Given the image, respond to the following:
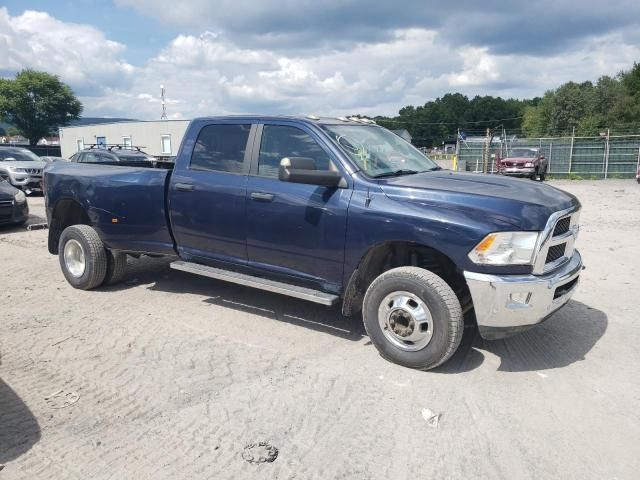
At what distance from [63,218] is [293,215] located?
372 cm

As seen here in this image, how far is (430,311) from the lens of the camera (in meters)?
3.95

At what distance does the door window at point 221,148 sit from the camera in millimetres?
5121

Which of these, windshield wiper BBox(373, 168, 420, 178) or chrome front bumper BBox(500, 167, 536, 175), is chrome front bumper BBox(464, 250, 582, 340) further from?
chrome front bumper BBox(500, 167, 536, 175)

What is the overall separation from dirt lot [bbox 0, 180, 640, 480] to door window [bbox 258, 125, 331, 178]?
1.55 meters

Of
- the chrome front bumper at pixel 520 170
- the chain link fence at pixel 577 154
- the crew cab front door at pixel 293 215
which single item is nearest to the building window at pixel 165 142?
the chain link fence at pixel 577 154

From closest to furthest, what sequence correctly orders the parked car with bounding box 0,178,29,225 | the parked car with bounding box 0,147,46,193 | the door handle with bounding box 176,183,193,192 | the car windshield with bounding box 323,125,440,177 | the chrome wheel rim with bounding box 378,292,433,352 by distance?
the chrome wheel rim with bounding box 378,292,433,352 < the car windshield with bounding box 323,125,440,177 < the door handle with bounding box 176,183,193,192 < the parked car with bounding box 0,178,29,225 < the parked car with bounding box 0,147,46,193

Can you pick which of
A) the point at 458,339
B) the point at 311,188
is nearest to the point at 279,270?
the point at 311,188

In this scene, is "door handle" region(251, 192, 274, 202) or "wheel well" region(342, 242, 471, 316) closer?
"wheel well" region(342, 242, 471, 316)

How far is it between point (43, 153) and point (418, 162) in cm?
6017

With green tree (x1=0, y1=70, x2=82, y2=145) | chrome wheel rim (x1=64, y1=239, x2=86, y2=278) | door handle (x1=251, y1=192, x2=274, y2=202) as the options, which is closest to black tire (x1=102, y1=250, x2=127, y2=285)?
chrome wheel rim (x1=64, y1=239, x2=86, y2=278)

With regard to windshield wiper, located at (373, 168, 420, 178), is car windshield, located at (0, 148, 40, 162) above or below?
below

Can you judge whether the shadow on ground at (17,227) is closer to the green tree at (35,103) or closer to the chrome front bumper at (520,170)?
the chrome front bumper at (520,170)

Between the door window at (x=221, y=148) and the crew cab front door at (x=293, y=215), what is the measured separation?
7.8 inches

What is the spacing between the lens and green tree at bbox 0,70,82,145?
61969 mm
